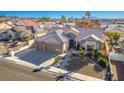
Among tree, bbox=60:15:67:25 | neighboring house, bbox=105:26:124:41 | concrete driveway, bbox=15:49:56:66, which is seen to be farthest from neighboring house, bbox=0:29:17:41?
neighboring house, bbox=105:26:124:41

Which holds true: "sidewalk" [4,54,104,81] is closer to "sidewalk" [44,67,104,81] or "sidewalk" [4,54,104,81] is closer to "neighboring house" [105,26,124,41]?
"sidewalk" [44,67,104,81]

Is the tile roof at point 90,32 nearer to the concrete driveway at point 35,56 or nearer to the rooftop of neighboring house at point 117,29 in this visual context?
the rooftop of neighboring house at point 117,29

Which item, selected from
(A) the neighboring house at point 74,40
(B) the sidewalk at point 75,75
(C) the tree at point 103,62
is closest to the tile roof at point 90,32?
(A) the neighboring house at point 74,40

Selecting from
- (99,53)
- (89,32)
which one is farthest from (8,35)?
(99,53)

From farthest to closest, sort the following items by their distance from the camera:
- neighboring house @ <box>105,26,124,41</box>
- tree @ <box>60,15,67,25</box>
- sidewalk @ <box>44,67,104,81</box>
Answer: tree @ <box>60,15,67,25</box> < neighboring house @ <box>105,26,124,41</box> < sidewalk @ <box>44,67,104,81</box>

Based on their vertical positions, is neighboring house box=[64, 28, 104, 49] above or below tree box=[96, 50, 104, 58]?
above
